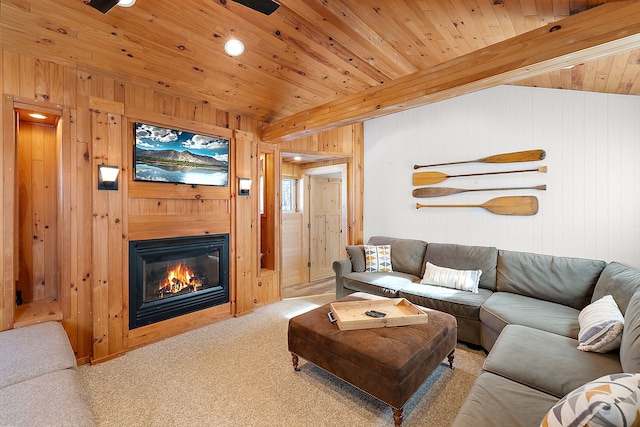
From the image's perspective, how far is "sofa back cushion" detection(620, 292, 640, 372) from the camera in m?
1.34

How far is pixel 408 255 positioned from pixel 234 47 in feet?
10.6

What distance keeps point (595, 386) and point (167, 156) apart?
3.48 m

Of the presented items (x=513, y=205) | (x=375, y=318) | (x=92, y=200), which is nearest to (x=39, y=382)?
(x=92, y=200)

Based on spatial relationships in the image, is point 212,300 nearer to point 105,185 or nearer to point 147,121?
point 105,185

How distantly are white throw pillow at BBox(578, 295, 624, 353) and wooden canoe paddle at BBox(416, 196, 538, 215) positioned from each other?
4.76 feet

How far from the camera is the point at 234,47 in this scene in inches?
99.0

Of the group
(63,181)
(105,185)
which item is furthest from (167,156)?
(63,181)

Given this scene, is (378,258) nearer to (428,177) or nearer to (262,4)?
(428,177)

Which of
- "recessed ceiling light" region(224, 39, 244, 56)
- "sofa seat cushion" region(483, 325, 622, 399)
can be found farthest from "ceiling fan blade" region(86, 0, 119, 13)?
"sofa seat cushion" region(483, 325, 622, 399)

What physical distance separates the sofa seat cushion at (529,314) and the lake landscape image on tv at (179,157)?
3.15 meters

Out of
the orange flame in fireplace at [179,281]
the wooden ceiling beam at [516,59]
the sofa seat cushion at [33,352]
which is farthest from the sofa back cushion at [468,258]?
the sofa seat cushion at [33,352]

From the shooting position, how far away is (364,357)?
1.81 m

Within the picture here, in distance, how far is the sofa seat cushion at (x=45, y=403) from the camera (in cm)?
125

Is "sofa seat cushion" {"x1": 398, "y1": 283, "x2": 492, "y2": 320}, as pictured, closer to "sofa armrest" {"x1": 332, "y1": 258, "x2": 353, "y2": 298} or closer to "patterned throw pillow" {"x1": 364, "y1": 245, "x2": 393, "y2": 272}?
"patterned throw pillow" {"x1": 364, "y1": 245, "x2": 393, "y2": 272}
